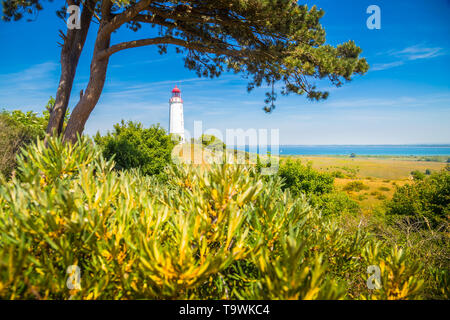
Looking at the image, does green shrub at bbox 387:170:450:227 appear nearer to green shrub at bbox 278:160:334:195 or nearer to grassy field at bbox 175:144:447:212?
grassy field at bbox 175:144:447:212

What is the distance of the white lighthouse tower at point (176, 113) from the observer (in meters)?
41.2

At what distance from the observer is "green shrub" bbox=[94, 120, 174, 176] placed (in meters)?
11.7

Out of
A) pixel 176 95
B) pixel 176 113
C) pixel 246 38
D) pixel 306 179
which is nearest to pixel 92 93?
pixel 246 38

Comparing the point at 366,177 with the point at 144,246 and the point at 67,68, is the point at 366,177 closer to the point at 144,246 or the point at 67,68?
the point at 67,68

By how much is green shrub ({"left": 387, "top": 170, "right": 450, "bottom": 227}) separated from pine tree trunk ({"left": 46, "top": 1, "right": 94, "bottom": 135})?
42.4 feet

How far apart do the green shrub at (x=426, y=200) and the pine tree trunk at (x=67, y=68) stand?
12.9 m

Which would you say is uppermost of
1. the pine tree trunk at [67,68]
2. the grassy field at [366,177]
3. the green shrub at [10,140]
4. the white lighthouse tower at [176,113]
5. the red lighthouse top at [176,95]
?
the red lighthouse top at [176,95]

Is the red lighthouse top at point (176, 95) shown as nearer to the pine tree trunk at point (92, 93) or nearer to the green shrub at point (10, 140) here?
the green shrub at point (10, 140)

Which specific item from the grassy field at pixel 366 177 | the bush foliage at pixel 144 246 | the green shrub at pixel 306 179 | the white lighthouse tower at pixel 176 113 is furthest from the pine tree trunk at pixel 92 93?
the white lighthouse tower at pixel 176 113

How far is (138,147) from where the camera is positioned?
12.9m

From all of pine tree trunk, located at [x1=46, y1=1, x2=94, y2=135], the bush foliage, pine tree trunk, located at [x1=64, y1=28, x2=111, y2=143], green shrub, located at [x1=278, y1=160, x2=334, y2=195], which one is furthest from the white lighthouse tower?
the bush foliage

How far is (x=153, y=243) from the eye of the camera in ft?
3.80

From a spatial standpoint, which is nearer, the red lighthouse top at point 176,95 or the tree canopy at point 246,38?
the tree canopy at point 246,38

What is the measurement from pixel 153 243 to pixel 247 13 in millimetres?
6260
